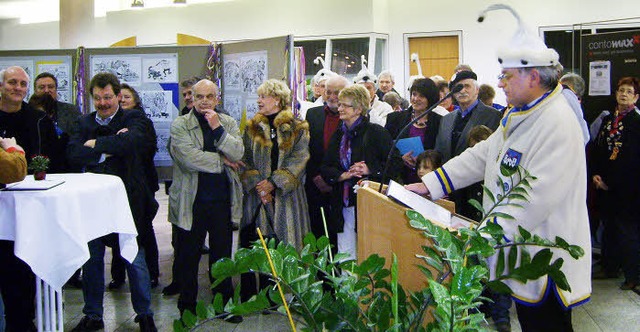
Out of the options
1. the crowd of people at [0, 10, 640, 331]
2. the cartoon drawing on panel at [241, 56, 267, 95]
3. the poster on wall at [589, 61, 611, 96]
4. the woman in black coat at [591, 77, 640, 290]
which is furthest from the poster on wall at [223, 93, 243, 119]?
the poster on wall at [589, 61, 611, 96]

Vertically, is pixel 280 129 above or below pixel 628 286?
above

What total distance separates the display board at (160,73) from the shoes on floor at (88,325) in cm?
160

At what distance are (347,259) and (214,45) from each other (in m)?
4.68

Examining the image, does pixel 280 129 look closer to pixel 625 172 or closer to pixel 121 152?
pixel 121 152

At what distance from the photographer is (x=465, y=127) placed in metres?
4.66

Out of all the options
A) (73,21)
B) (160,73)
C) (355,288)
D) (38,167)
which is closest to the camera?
(355,288)

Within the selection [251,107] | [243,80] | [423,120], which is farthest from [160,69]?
[423,120]

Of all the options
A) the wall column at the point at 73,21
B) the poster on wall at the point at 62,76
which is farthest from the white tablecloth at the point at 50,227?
the wall column at the point at 73,21

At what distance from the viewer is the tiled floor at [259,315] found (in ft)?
14.6

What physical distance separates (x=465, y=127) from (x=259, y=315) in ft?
5.53

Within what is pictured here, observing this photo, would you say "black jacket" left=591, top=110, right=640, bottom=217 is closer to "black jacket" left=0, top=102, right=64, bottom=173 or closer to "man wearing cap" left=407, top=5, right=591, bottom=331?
"man wearing cap" left=407, top=5, right=591, bottom=331

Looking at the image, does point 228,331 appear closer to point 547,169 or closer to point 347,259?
point 547,169

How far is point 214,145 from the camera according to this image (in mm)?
4535

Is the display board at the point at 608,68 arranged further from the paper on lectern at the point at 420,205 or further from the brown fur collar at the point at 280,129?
the paper on lectern at the point at 420,205
